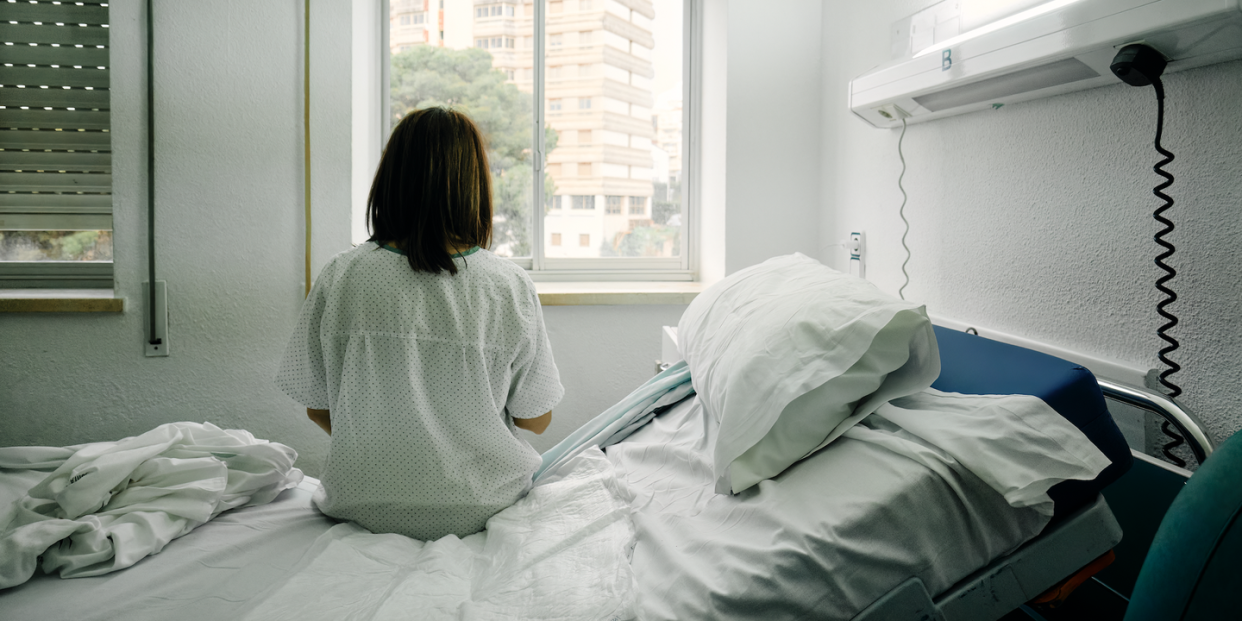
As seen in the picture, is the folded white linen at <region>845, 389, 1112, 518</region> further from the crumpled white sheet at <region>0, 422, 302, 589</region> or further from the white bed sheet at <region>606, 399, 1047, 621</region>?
the crumpled white sheet at <region>0, 422, 302, 589</region>

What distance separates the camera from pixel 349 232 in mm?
2084

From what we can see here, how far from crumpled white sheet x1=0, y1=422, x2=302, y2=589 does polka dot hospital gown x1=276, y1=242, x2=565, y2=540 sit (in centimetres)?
14

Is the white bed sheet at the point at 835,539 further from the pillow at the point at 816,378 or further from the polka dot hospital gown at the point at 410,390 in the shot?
the polka dot hospital gown at the point at 410,390

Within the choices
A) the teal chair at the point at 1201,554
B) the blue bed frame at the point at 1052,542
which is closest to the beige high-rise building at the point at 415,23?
the blue bed frame at the point at 1052,542

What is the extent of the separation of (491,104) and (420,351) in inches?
58.3

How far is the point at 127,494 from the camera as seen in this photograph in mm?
1069

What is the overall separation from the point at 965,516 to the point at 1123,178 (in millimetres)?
638

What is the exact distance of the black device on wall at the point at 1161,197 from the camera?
89 cm

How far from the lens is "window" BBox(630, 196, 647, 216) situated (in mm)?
2512

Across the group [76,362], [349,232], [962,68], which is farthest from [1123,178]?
[76,362]

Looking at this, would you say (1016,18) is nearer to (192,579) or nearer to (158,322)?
(192,579)

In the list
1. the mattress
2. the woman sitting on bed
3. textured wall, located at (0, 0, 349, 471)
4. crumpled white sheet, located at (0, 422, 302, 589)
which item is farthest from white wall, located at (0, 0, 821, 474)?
the mattress

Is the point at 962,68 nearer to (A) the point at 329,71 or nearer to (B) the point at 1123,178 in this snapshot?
(B) the point at 1123,178

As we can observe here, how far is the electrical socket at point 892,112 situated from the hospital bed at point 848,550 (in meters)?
0.71
